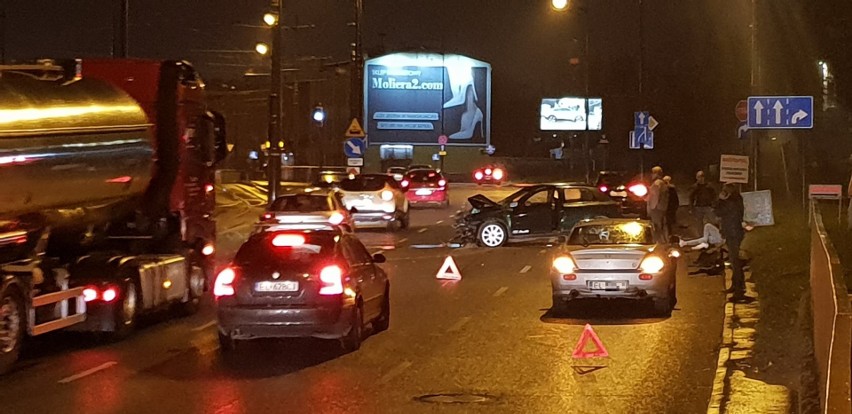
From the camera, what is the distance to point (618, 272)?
1800 centimetres

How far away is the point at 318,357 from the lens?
48.3 ft

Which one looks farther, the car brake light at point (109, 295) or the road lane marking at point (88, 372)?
the car brake light at point (109, 295)

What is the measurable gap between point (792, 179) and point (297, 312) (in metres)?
40.2

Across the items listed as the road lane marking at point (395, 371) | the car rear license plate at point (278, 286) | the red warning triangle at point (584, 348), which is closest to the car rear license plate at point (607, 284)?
the red warning triangle at point (584, 348)

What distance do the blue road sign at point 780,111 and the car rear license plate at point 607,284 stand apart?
31.9 feet

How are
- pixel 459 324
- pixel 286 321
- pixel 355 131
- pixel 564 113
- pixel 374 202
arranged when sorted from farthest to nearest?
pixel 564 113 < pixel 355 131 < pixel 374 202 < pixel 459 324 < pixel 286 321

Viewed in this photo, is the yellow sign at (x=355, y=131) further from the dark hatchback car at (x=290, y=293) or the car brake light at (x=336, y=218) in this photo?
the dark hatchback car at (x=290, y=293)

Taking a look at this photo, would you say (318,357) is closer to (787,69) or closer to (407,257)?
(407,257)

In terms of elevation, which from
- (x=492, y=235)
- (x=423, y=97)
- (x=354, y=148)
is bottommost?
(x=492, y=235)

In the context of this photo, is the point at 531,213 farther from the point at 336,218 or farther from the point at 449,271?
the point at 449,271

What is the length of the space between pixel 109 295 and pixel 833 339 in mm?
9810

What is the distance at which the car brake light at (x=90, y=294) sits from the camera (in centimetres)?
1599

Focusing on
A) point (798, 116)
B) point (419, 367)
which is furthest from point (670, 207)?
→ point (419, 367)

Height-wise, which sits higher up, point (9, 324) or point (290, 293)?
point (290, 293)
